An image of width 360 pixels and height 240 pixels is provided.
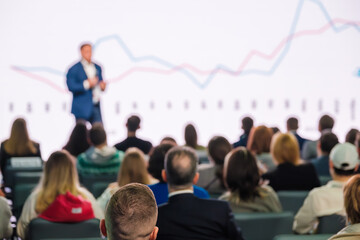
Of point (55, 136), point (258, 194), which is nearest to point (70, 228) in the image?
point (258, 194)

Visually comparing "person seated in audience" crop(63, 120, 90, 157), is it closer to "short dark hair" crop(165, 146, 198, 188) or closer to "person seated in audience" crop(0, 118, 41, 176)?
"person seated in audience" crop(0, 118, 41, 176)

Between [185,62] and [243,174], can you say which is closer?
[243,174]

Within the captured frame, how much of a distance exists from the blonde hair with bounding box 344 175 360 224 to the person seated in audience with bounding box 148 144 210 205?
1080 millimetres

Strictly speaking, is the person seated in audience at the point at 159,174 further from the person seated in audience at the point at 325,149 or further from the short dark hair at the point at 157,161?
the person seated in audience at the point at 325,149

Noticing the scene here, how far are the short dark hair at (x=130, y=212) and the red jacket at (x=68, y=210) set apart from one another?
1.72m

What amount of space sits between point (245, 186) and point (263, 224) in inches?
16.9

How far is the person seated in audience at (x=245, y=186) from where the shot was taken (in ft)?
11.8

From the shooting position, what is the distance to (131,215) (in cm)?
163

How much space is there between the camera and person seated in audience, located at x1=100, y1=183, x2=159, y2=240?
5.34ft

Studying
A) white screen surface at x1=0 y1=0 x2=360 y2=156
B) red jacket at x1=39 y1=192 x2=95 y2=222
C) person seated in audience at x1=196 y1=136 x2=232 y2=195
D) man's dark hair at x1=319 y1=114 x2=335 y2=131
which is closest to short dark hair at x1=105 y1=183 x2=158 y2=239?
red jacket at x1=39 y1=192 x2=95 y2=222

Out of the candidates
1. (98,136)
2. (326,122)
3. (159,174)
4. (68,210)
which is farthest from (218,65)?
(68,210)

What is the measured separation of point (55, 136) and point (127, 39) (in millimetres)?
1693

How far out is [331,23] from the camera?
9875 millimetres

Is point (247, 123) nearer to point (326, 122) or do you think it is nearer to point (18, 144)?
point (326, 122)
